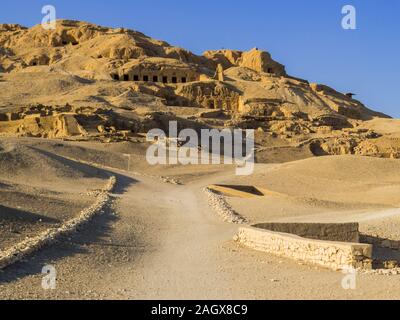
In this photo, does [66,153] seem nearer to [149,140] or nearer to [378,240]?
[149,140]

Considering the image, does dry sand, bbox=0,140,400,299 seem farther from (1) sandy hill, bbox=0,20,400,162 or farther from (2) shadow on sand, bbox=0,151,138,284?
(1) sandy hill, bbox=0,20,400,162

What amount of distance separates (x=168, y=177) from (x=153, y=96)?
25.3 m

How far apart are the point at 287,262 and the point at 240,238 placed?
6.90 ft

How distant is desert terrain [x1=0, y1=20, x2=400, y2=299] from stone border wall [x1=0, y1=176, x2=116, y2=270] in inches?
3.3

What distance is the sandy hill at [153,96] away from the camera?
3972 cm

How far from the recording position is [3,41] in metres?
77.7

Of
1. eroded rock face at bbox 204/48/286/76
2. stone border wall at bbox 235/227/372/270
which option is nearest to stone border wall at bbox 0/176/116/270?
stone border wall at bbox 235/227/372/270

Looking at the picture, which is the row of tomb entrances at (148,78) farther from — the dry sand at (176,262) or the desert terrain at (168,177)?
the dry sand at (176,262)

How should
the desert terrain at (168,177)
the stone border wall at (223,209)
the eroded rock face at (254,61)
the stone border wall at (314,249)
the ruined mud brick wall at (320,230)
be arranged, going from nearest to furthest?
the desert terrain at (168,177)
the stone border wall at (314,249)
the ruined mud brick wall at (320,230)
the stone border wall at (223,209)
the eroded rock face at (254,61)

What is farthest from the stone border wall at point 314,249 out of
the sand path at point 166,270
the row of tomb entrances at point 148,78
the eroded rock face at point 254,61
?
the eroded rock face at point 254,61

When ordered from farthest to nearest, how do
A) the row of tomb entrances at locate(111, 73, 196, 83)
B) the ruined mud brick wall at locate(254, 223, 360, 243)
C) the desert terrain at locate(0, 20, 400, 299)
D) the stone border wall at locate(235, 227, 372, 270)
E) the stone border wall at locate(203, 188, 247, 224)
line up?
the row of tomb entrances at locate(111, 73, 196, 83) → the stone border wall at locate(203, 188, 247, 224) → the ruined mud brick wall at locate(254, 223, 360, 243) → the stone border wall at locate(235, 227, 372, 270) → the desert terrain at locate(0, 20, 400, 299)

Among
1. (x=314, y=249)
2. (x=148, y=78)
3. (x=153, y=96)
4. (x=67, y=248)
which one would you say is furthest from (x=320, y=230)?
(x=148, y=78)

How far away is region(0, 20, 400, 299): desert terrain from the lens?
953 centimetres

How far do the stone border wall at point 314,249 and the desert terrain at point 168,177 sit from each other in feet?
0.72
